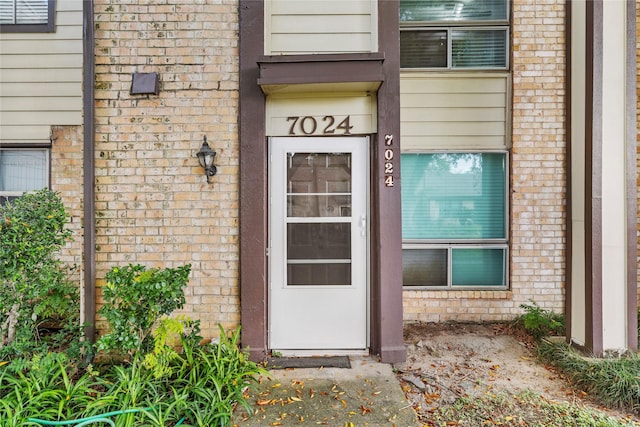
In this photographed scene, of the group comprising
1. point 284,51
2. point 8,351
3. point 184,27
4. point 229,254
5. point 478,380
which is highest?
point 184,27

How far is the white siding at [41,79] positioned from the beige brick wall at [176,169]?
103cm

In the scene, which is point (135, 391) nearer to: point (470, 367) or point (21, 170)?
point (470, 367)

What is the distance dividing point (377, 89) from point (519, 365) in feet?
9.86

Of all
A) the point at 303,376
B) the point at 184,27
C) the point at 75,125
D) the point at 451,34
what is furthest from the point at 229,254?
the point at 451,34

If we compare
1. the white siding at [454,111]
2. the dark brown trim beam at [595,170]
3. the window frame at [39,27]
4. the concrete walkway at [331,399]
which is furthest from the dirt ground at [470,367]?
the window frame at [39,27]

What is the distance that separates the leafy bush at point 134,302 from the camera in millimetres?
2469

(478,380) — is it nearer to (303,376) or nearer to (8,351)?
(303,376)

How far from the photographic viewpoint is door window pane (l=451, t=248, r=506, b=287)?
430cm

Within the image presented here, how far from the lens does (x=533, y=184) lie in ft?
13.7

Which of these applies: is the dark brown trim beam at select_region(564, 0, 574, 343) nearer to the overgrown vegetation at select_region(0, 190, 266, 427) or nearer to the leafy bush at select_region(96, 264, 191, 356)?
the overgrown vegetation at select_region(0, 190, 266, 427)

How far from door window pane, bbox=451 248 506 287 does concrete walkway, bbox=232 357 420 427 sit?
179cm

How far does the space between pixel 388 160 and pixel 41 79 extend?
4090mm

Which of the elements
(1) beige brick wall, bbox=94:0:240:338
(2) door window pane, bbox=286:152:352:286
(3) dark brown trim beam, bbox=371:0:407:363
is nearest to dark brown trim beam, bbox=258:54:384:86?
(3) dark brown trim beam, bbox=371:0:407:363

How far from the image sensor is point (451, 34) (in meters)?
4.25
